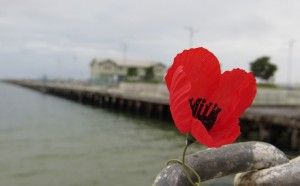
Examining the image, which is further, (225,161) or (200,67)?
(225,161)

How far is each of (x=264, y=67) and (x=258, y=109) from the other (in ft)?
111

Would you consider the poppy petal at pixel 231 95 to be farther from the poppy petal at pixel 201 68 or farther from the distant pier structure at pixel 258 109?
the distant pier structure at pixel 258 109

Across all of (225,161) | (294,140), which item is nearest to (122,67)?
(294,140)

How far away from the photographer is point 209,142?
1.71 m

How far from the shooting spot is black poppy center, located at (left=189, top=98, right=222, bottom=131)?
1.90 metres

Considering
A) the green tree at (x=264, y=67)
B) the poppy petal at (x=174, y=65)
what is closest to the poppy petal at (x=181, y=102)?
the poppy petal at (x=174, y=65)

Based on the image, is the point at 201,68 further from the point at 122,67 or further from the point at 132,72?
the point at 122,67

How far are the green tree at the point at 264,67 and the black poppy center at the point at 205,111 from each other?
5909 centimetres

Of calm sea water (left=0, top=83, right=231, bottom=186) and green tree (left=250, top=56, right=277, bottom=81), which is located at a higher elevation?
green tree (left=250, top=56, right=277, bottom=81)

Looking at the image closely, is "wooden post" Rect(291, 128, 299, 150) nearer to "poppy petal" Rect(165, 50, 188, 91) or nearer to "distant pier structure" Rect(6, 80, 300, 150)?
"distant pier structure" Rect(6, 80, 300, 150)

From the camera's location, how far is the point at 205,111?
194 centimetres

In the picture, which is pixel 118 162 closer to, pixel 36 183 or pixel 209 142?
pixel 36 183

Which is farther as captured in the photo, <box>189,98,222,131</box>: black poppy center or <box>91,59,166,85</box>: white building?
<box>91,59,166,85</box>: white building

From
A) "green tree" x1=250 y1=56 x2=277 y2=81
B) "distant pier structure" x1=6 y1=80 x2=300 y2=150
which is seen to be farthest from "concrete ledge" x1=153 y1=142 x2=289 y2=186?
"green tree" x1=250 y1=56 x2=277 y2=81
